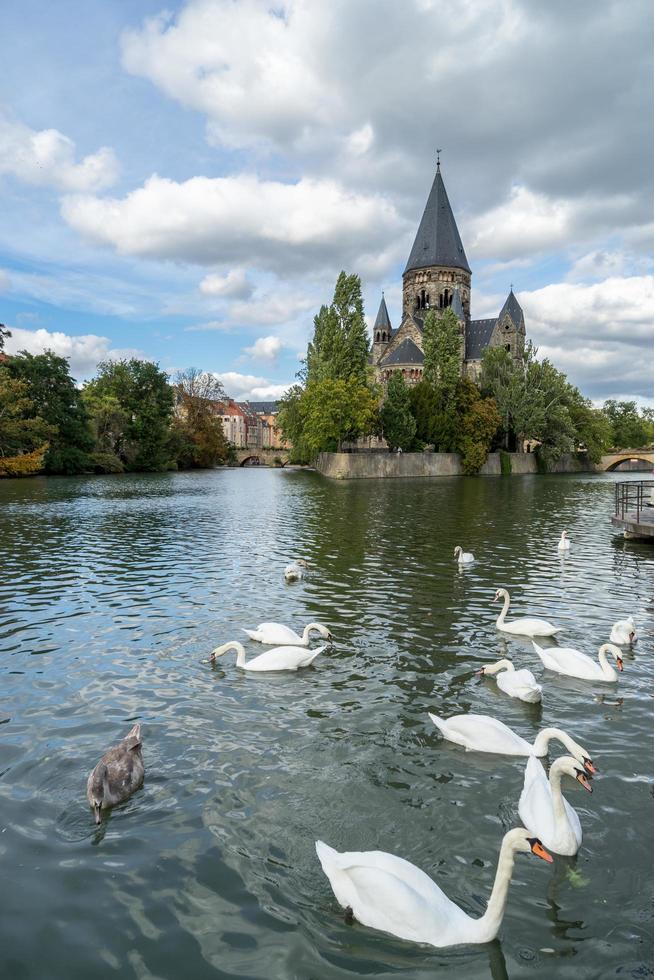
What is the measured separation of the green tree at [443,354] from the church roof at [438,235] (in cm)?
4979

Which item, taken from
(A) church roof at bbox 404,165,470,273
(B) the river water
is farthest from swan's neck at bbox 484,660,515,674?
(A) church roof at bbox 404,165,470,273

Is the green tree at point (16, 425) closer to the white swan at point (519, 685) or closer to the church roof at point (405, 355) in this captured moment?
the white swan at point (519, 685)

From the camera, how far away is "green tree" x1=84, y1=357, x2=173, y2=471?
84938 mm

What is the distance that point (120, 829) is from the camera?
600 cm

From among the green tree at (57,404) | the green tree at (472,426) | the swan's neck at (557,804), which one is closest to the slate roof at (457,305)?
the green tree at (472,426)

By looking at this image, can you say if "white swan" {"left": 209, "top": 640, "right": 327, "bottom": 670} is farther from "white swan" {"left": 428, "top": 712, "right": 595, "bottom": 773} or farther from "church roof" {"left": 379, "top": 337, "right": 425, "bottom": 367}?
"church roof" {"left": 379, "top": 337, "right": 425, "bottom": 367}

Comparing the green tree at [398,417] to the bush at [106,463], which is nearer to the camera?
the bush at [106,463]

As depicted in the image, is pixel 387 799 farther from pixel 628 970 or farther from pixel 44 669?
pixel 44 669

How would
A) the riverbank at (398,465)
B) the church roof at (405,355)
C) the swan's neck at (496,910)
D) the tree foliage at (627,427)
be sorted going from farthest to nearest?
the tree foliage at (627,427) < the church roof at (405,355) < the riverbank at (398,465) < the swan's neck at (496,910)

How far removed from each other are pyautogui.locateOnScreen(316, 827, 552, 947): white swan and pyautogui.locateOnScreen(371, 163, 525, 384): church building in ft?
387

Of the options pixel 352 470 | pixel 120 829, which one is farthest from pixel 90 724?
pixel 352 470

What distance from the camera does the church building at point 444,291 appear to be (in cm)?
12069

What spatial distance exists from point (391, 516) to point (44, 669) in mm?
23529

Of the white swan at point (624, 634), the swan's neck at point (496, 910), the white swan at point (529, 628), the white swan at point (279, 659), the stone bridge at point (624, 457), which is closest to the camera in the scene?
the swan's neck at point (496, 910)
